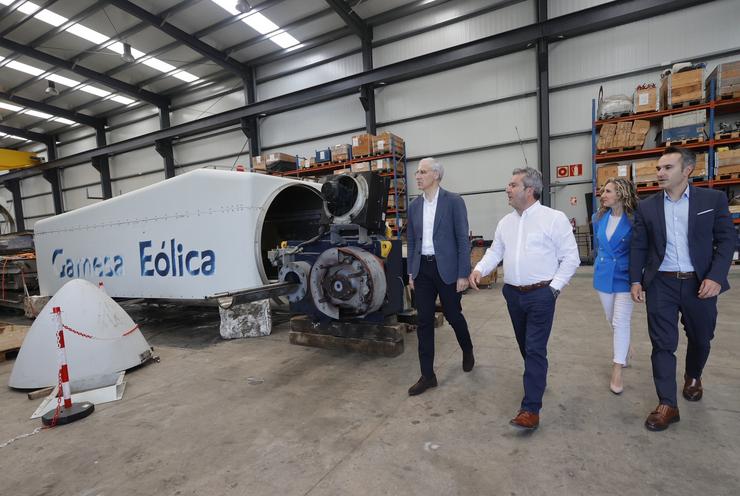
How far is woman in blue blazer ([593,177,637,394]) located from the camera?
223 centimetres

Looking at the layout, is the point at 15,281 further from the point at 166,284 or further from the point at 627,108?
the point at 627,108

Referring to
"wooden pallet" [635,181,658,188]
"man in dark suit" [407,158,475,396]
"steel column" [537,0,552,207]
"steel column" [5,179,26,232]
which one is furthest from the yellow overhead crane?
"wooden pallet" [635,181,658,188]

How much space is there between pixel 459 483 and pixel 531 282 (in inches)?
39.9

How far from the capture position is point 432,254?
7.95 feet

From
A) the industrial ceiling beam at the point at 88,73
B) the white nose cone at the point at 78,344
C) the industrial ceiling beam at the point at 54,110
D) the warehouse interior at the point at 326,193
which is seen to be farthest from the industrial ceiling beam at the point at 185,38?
the white nose cone at the point at 78,344

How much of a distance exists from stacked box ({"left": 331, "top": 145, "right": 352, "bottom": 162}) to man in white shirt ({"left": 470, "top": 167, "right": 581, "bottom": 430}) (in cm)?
782

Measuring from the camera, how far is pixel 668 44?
701 centimetres

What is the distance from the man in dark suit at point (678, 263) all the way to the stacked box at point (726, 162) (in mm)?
6208

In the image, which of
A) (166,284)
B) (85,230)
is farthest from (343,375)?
(85,230)

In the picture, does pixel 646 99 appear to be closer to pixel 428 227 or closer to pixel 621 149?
pixel 621 149

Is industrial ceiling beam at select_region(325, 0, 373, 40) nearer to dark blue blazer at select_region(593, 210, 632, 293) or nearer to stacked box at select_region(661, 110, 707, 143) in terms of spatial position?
stacked box at select_region(661, 110, 707, 143)

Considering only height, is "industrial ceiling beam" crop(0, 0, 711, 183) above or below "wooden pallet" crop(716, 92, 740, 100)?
above

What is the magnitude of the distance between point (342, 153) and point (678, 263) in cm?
832

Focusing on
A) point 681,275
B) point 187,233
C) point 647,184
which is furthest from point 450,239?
point 647,184
